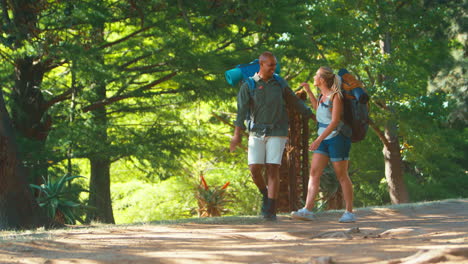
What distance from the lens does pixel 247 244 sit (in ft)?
17.4

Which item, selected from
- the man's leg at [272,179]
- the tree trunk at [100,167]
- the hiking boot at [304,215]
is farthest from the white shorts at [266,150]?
the tree trunk at [100,167]

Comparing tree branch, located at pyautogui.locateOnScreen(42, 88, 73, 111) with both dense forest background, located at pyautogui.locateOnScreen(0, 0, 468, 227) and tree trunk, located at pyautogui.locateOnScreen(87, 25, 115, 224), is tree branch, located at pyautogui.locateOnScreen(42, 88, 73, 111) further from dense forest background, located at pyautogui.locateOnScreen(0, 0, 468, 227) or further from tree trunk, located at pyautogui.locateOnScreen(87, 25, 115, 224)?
tree trunk, located at pyautogui.locateOnScreen(87, 25, 115, 224)

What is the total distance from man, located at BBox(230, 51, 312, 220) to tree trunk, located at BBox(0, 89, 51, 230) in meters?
3.63

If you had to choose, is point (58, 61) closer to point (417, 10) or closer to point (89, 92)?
point (89, 92)

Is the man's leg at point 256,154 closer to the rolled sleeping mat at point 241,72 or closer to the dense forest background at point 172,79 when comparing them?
the rolled sleeping mat at point 241,72

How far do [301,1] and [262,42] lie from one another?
1.83m

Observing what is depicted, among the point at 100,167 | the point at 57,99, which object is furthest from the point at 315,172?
the point at 100,167

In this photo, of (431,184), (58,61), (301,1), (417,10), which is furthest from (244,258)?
(431,184)

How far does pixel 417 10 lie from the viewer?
907 inches

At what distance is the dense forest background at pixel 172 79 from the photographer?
1309cm

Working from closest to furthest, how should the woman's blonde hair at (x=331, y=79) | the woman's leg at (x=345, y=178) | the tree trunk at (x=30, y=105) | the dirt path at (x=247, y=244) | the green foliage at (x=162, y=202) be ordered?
the dirt path at (x=247, y=244) < the woman's blonde hair at (x=331, y=79) < the woman's leg at (x=345, y=178) < the tree trunk at (x=30, y=105) < the green foliage at (x=162, y=202)

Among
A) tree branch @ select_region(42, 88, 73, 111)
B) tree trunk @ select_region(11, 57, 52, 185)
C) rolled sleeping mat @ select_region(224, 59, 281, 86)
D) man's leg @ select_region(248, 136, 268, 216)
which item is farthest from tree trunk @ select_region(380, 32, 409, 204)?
man's leg @ select_region(248, 136, 268, 216)

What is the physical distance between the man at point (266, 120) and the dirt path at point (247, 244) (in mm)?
614

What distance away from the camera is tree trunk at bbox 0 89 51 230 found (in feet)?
29.9
